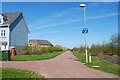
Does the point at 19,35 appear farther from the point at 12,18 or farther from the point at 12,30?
the point at 12,18

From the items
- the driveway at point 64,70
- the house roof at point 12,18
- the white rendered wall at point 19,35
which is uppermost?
the house roof at point 12,18

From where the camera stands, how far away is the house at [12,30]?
4747 centimetres

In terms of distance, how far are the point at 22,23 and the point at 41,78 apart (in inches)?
1730

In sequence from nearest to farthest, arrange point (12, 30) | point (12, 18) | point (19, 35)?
point (12, 30) → point (12, 18) → point (19, 35)

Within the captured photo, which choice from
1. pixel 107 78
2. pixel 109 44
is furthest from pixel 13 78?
pixel 109 44

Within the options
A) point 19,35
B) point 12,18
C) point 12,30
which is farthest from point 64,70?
point 19,35

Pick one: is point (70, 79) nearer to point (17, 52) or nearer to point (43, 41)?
point (17, 52)

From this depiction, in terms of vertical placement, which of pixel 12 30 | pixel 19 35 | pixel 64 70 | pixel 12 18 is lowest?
pixel 64 70

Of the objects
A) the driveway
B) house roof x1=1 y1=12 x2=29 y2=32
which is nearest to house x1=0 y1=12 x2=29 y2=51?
house roof x1=1 y1=12 x2=29 y2=32

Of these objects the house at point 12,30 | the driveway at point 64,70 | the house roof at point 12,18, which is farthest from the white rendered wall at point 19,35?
the driveway at point 64,70

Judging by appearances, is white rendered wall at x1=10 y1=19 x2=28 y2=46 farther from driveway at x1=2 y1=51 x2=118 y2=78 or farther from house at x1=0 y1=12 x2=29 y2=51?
driveway at x1=2 y1=51 x2=118 y2=78

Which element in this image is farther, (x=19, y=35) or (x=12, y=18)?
(x=19, y=35)

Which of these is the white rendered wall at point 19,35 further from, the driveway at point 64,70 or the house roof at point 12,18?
the driveway at point 64,70

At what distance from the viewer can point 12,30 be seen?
4931 centimetres
